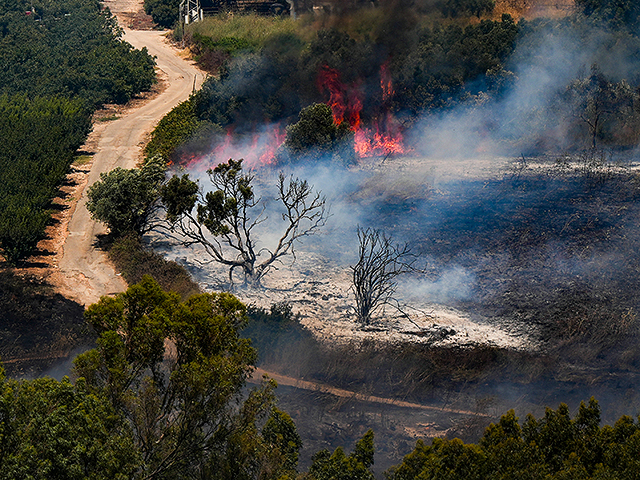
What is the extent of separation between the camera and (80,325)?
91.2 feet

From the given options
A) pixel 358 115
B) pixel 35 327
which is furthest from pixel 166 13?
pixel 35 327

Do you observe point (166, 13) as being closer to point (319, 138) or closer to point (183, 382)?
point (319, 138)

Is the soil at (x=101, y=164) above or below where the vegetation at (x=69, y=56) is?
below

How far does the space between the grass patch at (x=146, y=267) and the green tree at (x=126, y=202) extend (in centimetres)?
86

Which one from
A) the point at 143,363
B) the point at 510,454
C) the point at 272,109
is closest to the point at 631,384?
the point at 510,454

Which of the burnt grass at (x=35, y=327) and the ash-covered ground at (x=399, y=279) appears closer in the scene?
the burnt grass at (x=35, y=327)

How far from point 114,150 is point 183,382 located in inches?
1380

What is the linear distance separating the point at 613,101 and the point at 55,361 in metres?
33.8

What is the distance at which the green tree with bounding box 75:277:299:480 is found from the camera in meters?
15.2

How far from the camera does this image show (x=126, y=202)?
112ft

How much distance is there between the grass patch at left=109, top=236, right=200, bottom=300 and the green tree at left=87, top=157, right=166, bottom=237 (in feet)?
2.82

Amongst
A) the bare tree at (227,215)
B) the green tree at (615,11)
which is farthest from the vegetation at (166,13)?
the bare tree at (227,215)

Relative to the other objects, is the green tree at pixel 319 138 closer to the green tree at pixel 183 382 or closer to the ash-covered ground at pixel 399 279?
the ash-covered ground at pixel 399 279

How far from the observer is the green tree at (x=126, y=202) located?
34.0 metres
